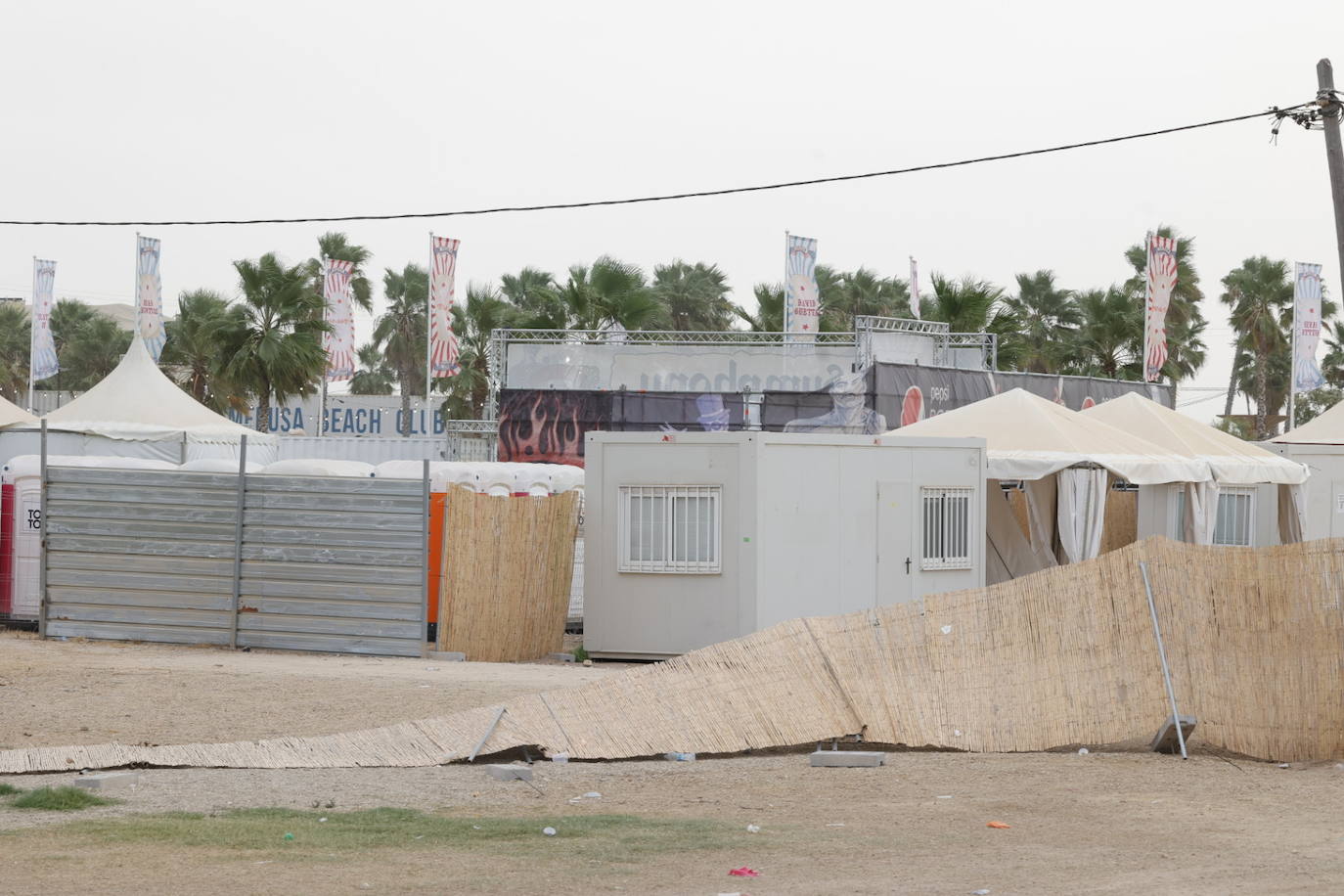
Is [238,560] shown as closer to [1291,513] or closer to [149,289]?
[1291,513]

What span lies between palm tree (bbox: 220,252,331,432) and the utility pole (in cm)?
2384

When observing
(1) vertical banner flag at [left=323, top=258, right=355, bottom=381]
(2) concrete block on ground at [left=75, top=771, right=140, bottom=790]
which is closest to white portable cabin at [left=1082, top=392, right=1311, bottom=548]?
(2) concrete block on ground at [left=75, top=771, right=140, bottom=790]

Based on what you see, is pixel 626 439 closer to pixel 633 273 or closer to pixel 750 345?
pixel 750 345

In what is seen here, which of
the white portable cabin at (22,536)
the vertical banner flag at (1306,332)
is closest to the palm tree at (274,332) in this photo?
the white portable cabin at (22,536)

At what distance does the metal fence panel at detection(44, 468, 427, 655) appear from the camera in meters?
16.4

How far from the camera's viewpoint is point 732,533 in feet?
53.7

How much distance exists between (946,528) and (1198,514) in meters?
5.56

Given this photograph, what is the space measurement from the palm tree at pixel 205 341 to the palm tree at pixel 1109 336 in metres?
25.0

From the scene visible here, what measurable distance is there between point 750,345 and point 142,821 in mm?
26338

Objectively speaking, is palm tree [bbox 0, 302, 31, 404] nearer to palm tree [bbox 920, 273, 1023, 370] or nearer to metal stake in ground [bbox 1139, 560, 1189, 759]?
palm tree [bbox 920, 273, 1023, 370]

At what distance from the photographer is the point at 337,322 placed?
4062cm

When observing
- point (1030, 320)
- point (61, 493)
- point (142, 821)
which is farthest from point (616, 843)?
point (1030, 320)

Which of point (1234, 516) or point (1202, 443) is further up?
point (1202, 443)

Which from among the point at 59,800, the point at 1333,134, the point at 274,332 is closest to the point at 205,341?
the point at 274,332
